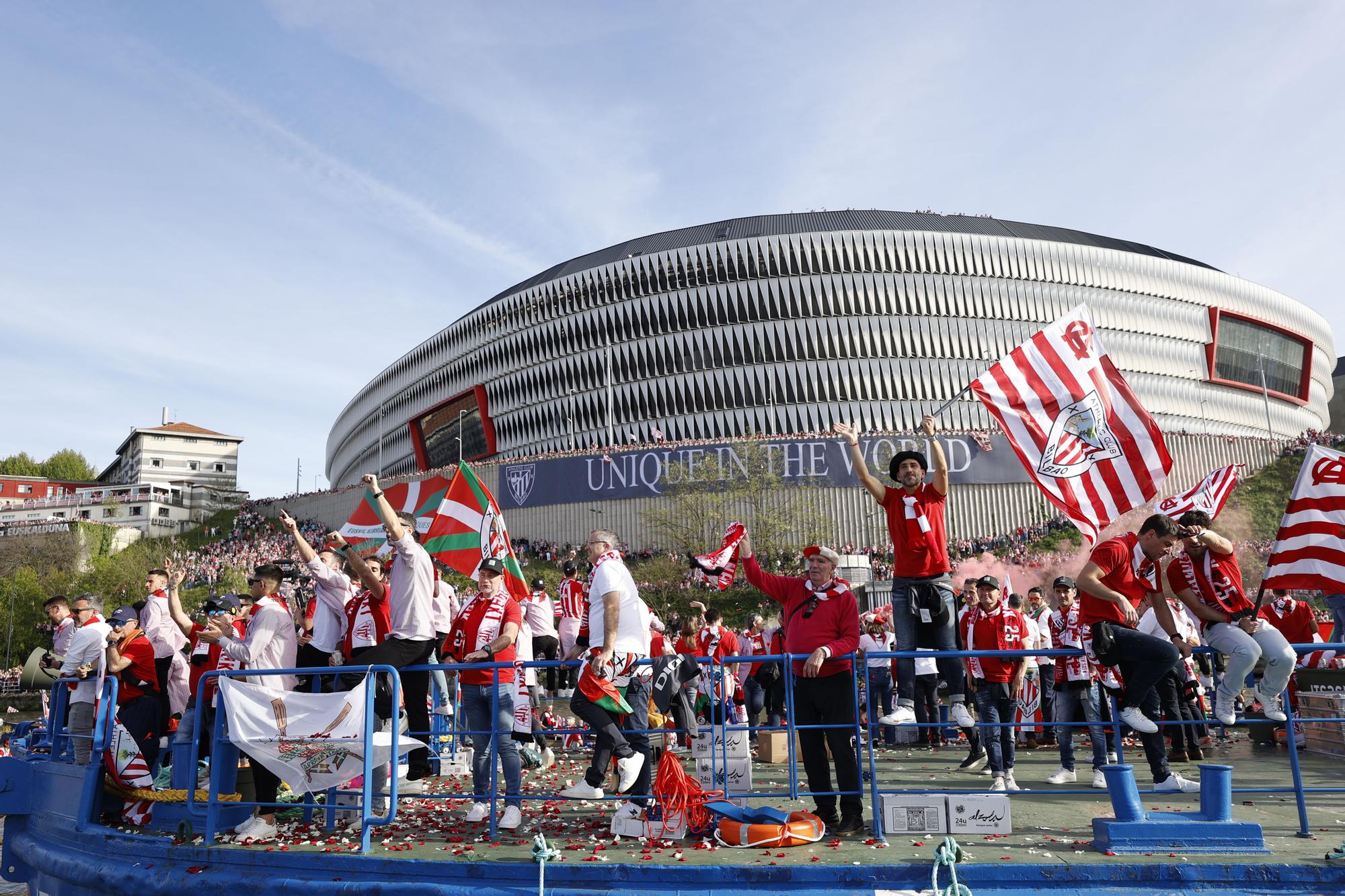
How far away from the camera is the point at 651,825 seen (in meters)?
6.83

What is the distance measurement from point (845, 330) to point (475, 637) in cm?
5743

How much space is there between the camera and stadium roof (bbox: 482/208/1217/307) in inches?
2613

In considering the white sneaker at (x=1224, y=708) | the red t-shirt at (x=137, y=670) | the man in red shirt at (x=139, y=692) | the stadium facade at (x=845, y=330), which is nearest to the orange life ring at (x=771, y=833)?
the white sneaker at (x=1224, y=708)

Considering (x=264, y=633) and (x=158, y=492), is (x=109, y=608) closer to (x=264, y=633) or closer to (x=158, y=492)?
(x=158, y=492)

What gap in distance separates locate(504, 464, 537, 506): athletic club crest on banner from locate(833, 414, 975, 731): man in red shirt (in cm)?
4525

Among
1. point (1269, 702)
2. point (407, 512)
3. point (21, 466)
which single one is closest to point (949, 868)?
point (1269, 702)

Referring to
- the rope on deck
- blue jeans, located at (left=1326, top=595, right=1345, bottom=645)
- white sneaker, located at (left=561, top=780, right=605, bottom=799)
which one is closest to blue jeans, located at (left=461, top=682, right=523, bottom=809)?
white sneaker, located at (left=561, top=780, right=605, bottom=799)

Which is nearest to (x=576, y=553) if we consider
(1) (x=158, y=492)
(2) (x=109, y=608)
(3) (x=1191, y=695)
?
(2) (x=109, y=608)

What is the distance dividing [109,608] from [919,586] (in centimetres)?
5872

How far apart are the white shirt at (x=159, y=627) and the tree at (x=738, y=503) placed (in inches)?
1380

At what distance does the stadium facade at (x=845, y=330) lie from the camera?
206 feet

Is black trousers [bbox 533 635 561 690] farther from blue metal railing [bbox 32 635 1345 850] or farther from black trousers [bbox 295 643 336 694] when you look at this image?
blue metal railing [bbox 32 635 1345 850]

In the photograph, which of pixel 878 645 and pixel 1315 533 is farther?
pixel 878 645

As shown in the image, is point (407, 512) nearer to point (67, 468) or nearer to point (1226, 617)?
point (1226, 617)
